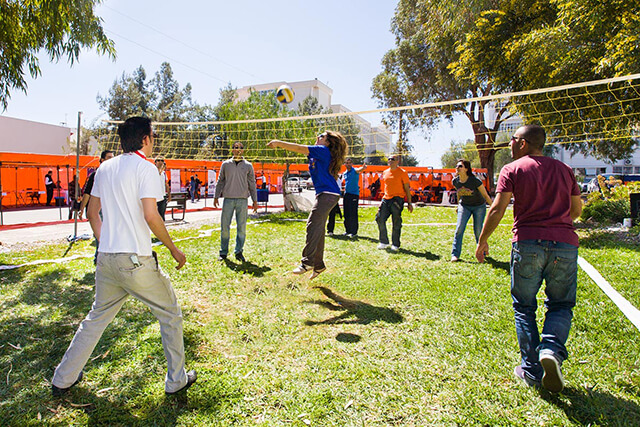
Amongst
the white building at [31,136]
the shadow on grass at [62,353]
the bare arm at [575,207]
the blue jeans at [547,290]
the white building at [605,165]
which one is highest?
the white building at [605,165]

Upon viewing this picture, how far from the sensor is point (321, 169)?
448 cm

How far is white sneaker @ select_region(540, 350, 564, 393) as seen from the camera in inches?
90.7

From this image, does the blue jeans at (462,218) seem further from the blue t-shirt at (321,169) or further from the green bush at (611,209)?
the green bush at (611,209)

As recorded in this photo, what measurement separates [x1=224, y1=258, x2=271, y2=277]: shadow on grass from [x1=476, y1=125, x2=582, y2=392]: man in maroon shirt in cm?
367

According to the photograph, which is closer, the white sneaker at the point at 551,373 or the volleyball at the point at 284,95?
the white sneaker at the point at 551,373

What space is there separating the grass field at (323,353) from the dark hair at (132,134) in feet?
5.56

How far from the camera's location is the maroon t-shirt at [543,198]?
8.38 feet

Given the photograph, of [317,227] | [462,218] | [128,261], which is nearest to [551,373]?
[128,261]

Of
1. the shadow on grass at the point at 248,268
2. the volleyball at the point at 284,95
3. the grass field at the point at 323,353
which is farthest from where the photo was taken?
the volleyball at the point at 284,95

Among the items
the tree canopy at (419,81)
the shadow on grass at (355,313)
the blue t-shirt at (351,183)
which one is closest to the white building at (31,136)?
the tree canopy at (419,81)

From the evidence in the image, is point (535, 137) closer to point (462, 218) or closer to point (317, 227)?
point (317, 227)

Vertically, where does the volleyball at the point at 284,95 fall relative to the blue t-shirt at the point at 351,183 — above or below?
above

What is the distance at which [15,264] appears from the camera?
239 inches

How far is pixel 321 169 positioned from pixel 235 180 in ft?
7.74
